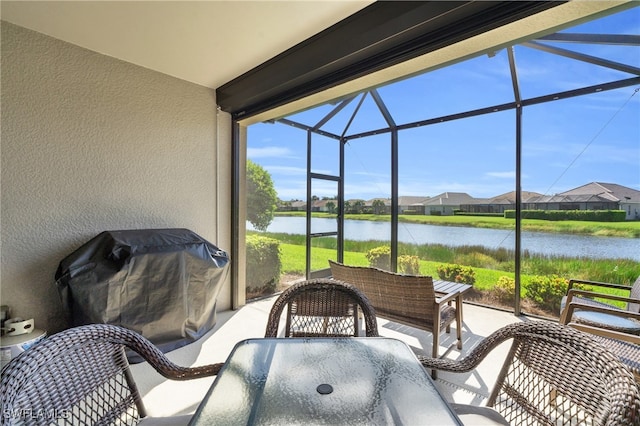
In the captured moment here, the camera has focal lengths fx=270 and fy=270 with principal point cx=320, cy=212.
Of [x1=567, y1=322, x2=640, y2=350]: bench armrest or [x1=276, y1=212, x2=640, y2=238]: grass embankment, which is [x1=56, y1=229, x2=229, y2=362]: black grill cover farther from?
[x1=567, y1=322, x2=640, y2=350]: bench armrest

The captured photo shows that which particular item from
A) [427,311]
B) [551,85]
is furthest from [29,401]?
[551,85]

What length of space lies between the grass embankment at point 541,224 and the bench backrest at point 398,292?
2201mm

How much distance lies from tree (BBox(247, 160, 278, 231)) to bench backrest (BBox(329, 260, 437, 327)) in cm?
189

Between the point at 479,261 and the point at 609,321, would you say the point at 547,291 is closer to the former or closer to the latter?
the point at 479,261

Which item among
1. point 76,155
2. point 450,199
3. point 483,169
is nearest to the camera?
point 76,155

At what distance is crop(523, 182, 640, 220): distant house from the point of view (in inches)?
122

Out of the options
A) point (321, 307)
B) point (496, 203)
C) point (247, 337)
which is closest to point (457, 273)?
point (496, 203)

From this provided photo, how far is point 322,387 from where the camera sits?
0.98 m

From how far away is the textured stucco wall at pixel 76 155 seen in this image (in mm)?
2365

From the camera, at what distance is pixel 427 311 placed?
2441mm

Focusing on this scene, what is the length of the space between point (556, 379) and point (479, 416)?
350 millimetres

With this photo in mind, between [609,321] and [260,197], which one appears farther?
[260,197]

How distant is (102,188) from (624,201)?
5.83 metres

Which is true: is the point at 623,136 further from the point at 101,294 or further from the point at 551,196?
the point at 101,294
